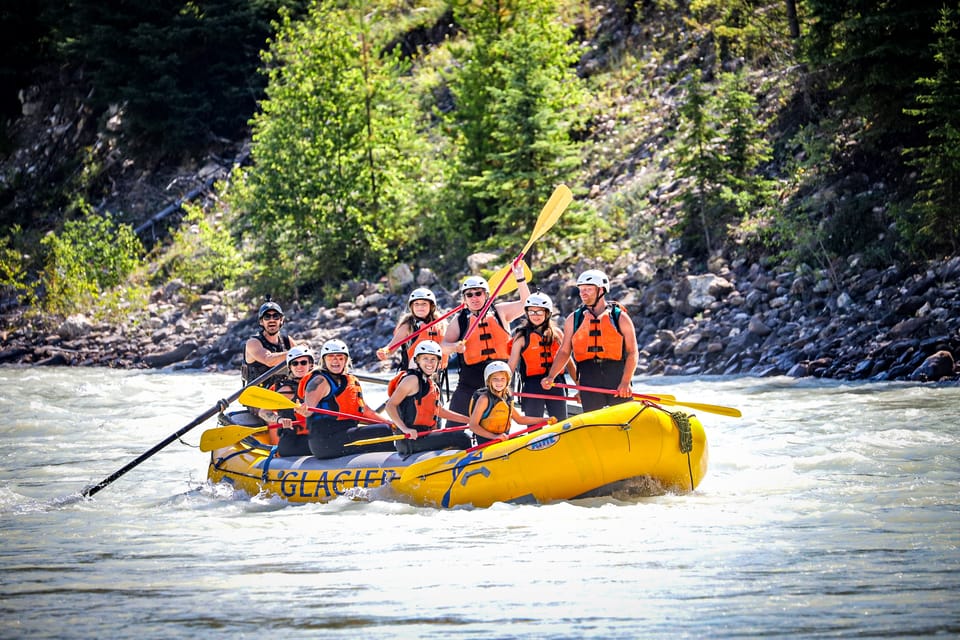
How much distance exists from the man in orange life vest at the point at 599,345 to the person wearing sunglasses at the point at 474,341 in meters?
0.55

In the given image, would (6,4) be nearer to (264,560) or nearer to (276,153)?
(276,153)

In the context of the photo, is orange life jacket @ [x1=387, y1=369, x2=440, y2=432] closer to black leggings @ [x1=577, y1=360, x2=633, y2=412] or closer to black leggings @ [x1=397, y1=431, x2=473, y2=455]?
black leggings @ [x1=397, y1=431, x2=473, y2=455]

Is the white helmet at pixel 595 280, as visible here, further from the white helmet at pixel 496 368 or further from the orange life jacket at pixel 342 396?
the orange life jacket at pixel 342 396

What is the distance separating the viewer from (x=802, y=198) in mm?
17594

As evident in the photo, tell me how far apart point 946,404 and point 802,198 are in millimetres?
7429

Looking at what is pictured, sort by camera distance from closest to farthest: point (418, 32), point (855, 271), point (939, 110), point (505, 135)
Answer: point (939, 110), point (855, 271), point (505, 135), point (418, 32)

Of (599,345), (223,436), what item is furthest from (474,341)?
(223,436)

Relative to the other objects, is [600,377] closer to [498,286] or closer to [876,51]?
[498,286]

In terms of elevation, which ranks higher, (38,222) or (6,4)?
(6,4)

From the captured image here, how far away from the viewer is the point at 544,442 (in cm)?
744

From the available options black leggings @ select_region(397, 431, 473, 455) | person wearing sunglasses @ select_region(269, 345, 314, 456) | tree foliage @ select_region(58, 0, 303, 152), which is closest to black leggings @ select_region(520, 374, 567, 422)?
black leggings @ select_region(397, 431, 473, 455)

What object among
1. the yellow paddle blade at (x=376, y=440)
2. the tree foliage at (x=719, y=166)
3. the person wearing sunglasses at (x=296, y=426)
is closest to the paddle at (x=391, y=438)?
the yellow paddle blade at (x=376, y=440)

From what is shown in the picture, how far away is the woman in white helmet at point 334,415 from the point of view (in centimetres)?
846

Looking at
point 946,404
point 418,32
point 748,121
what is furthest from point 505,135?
point 418,32
